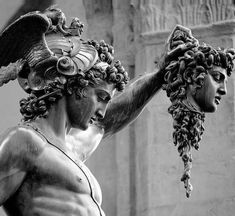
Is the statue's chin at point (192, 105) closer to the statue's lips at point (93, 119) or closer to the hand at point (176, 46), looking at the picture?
the hand at point (176, 46)

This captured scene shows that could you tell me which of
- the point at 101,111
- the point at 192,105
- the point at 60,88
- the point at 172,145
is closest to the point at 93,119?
the point at 101,111

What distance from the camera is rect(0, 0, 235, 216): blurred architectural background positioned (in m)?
8.58

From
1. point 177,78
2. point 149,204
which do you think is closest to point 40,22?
point 177,78

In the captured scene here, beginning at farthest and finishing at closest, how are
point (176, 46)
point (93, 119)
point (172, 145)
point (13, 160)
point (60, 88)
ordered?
1. point (172, 145)
2. point (176, 46)
3. point (93, 119)
4. point (60, 88)
5. point (13, 160)

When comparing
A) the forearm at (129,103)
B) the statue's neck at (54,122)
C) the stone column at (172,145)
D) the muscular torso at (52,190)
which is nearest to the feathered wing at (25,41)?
the statue's neck at (54,122)

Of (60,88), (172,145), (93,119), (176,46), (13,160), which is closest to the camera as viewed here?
(13,160)

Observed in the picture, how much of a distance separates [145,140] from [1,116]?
1.16 metres

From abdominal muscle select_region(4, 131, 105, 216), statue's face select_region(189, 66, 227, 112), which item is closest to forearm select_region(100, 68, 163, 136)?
statue's face select_region(189, 66, 227, 112)

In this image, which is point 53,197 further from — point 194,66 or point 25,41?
point 194,66

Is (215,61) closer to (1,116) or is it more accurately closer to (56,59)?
(56,59)

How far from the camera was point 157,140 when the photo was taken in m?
8.73

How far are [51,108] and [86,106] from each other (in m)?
0.10

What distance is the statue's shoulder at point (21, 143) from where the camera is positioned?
4812 mm

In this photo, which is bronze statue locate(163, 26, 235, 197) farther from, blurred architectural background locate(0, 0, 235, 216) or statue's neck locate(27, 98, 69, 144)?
blurred architectural background locate(0, 0, 235, 216)
